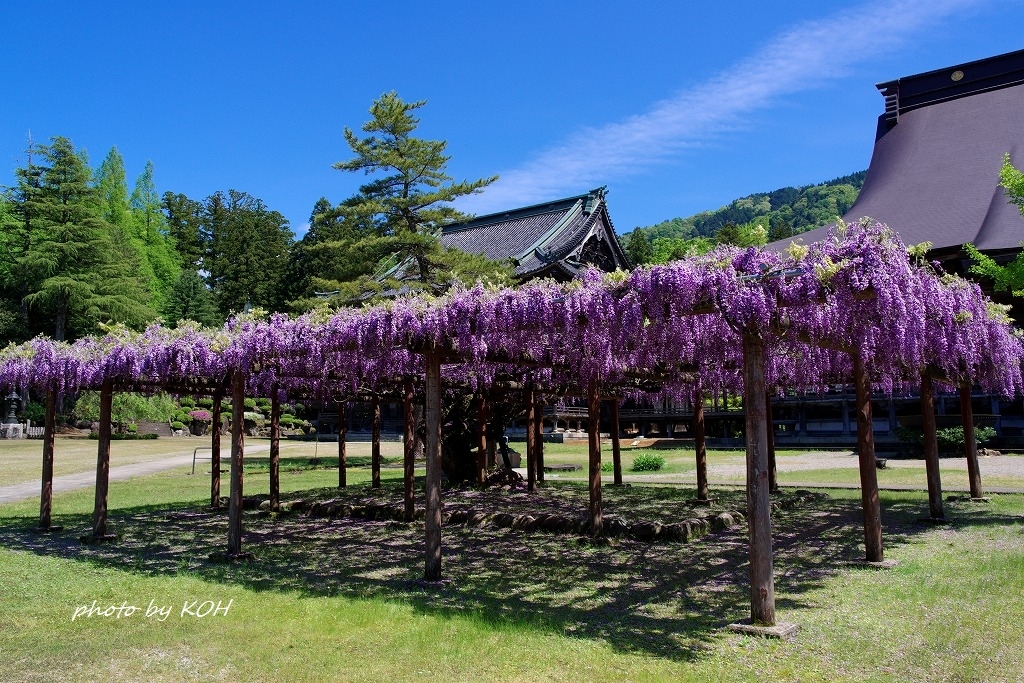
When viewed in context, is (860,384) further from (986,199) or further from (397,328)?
(986,199)

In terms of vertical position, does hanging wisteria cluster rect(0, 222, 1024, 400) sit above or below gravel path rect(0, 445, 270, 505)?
above

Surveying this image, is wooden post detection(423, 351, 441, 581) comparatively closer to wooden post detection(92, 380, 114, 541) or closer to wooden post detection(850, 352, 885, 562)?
wooden post detection(850, 352, 885, 562)

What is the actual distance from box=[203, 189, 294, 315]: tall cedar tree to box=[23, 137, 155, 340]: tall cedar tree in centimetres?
629

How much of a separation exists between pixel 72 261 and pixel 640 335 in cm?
3783

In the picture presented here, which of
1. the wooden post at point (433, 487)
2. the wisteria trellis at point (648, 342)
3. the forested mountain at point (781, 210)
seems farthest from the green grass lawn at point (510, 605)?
the forested mountain at point (781, 210)

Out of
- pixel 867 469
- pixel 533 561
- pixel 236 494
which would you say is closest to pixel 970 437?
pixel 867 469

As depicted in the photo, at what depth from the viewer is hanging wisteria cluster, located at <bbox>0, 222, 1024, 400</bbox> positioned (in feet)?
19.0

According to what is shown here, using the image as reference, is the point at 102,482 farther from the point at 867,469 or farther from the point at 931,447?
the point at 931,447

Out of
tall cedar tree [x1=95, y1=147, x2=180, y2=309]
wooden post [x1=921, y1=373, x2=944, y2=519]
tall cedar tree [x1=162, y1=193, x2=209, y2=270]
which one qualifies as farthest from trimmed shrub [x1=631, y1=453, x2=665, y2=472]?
tall cedar tree [x1=162, y1=193, x2=209, y2=270]

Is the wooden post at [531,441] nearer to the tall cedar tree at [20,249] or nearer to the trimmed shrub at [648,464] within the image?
the trimmed shrub at [648,464]

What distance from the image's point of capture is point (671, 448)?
31656 mm

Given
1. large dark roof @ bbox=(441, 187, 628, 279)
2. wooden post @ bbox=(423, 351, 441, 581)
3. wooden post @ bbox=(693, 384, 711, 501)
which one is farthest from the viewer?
large dark roof @ bbox=(441, 187, 628, 279)

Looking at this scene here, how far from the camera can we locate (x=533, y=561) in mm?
8695

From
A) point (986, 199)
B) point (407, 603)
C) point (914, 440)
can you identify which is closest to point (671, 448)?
point (914, 440)
